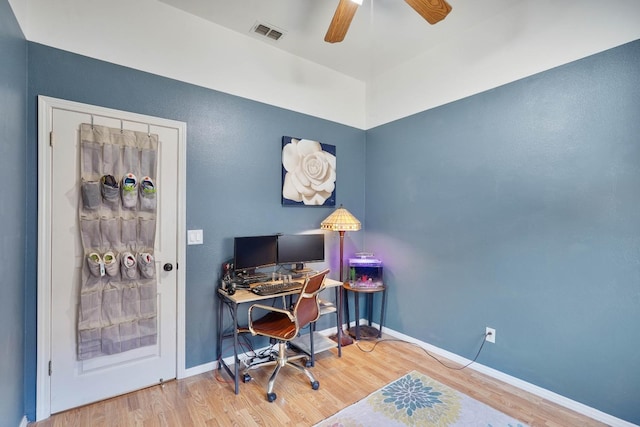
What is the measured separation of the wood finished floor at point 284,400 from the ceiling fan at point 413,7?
2.71m

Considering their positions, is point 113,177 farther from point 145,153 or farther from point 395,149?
point 395,149

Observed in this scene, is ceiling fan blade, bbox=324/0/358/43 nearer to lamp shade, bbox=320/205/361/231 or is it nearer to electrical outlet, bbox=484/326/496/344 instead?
lamp shade, bbox=320/205/361/231

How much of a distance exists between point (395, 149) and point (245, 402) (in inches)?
112

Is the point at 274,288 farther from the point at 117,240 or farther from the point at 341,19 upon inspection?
the point at 341,19

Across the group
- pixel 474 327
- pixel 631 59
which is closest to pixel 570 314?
pixel 474 327

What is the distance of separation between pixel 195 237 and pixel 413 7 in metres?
2.33

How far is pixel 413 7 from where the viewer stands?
181cm

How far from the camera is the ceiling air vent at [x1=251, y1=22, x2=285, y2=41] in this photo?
257cm

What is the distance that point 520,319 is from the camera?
2.32m

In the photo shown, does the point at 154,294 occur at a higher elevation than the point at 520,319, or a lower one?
higher

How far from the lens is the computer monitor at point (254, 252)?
252 cm

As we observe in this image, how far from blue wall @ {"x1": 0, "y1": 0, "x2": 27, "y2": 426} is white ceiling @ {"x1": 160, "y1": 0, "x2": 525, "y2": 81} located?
1.17m

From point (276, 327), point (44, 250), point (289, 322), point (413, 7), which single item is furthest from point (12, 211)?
point (413, 7)

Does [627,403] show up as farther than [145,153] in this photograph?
No
